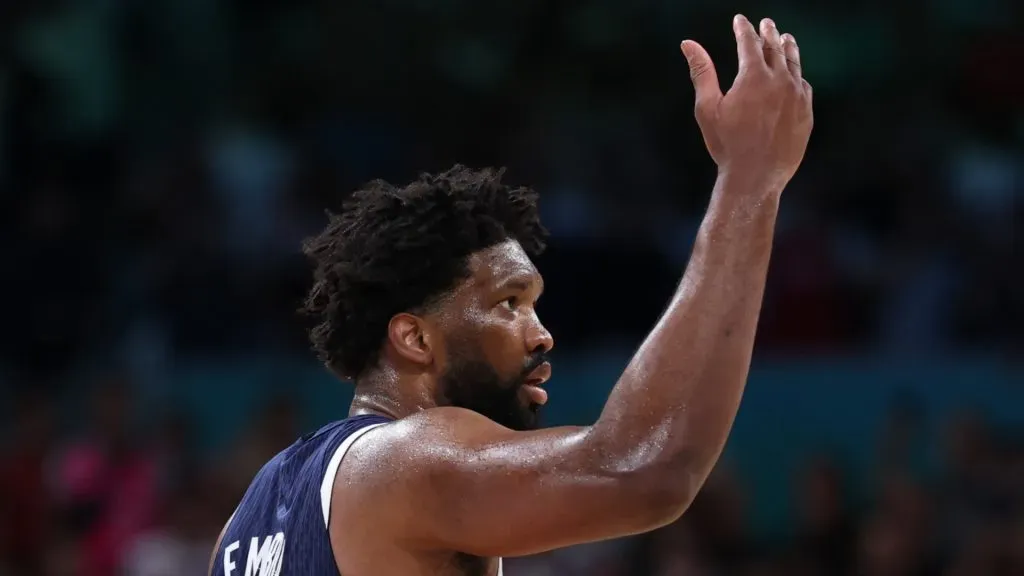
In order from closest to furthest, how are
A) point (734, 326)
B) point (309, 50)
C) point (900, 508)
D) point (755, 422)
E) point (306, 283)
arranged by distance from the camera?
point (734, 326)
point (900, 508)
point (755, 422)
point (306, 283)
point (309, 50)

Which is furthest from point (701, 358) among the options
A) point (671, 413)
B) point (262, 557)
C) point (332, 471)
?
point (262, 557)

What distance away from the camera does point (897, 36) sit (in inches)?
462

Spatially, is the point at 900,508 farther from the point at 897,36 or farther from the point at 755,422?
the point at 897,36

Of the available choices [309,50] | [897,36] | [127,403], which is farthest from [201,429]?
[897,36]

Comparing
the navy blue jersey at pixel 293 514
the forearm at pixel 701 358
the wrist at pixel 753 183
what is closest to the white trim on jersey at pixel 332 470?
the navy blue jersey at pixel 293 514

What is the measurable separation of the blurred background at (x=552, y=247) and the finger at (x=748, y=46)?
4.93m

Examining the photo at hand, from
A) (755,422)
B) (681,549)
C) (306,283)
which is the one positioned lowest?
(681,549)

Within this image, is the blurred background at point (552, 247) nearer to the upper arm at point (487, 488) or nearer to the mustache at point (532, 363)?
the mustache at point (532, 363)

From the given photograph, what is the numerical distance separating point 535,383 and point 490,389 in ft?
0.35

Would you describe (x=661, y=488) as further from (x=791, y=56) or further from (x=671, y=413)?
(x=791, y=56)

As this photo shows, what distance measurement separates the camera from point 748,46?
3.08 meters

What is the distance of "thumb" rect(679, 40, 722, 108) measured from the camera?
10.1ft

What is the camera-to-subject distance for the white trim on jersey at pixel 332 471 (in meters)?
3.35

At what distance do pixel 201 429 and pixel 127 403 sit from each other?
1.63 feet
